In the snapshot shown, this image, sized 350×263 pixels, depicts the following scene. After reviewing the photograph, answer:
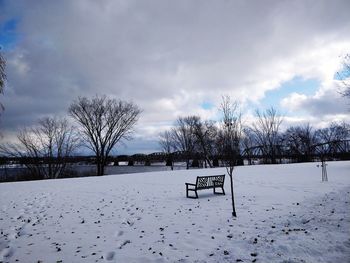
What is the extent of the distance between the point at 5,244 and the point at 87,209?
335cm

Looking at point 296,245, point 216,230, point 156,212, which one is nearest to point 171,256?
point 216,230

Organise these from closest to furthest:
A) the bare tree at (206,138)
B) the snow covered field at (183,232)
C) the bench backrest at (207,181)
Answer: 1. the snow covered field at (183,232)
2. the bench backrest at (207,181)
3. the bare tree at (206,138)

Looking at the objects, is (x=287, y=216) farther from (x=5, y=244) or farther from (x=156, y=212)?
(x=5, y=244)

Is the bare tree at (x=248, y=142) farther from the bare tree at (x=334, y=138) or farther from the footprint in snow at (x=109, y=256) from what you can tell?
the footprint in snow at (x=109, y=256)

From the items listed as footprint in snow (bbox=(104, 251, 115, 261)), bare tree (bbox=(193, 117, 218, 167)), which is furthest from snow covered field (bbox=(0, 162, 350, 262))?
bare tree (bbox=(193, 117, 218, 167))

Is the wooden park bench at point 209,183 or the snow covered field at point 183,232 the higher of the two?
the wooden park bench at point 209,183

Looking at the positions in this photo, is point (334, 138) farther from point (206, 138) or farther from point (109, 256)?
point (109, 256)

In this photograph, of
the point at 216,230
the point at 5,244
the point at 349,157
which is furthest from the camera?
the point at 349,157

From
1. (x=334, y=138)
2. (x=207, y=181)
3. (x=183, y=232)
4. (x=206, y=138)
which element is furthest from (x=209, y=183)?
(x=334, y=138)

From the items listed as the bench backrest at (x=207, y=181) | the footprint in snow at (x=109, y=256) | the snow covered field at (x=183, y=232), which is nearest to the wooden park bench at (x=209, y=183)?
the bench backrest at (x=207, y=181)

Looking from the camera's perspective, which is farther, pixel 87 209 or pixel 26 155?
pixel 26 155

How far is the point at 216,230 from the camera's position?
560 cm

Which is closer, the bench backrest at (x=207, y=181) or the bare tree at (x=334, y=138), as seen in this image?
the bench backrest at (x=207, y=181)

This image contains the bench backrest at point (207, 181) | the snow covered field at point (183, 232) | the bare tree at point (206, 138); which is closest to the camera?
the snow covered field at point (183, 232)
